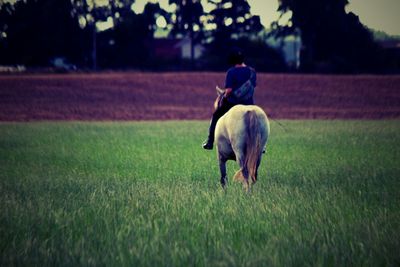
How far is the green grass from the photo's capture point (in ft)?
16.4

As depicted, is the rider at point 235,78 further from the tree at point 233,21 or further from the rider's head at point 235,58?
the tree at point 233,21

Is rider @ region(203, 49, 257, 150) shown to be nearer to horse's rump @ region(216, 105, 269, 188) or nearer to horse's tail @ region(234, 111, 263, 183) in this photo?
horse's rump @ region(216, 105, 269, 188)

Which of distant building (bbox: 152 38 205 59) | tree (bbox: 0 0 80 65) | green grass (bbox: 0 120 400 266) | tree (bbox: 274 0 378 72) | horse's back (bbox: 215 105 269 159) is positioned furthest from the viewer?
distant building (bbox: 152 38 205 59)

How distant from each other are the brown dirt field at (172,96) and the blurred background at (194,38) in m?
5.72

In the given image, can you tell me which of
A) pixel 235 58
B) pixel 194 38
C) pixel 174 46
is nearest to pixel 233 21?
pixel 194 38

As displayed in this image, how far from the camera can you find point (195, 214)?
21.9ft

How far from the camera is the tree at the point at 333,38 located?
2066 inches

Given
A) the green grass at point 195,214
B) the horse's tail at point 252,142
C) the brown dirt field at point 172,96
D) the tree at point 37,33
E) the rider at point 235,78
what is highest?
the tree at point 37,33

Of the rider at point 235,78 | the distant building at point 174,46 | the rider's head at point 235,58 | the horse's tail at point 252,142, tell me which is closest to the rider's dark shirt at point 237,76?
the rider at point 235,78

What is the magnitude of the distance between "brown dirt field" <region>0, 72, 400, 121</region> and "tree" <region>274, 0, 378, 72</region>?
5139 millimetres

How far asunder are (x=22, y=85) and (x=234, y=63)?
119 ft

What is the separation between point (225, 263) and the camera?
14.8ft

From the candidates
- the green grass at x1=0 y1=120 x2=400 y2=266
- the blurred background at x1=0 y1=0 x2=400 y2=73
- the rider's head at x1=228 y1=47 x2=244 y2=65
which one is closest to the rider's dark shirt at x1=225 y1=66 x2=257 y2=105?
the rider's head at x1=228 y1=47 x2=244 y2=65

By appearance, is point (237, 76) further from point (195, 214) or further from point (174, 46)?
point (174, 46)
